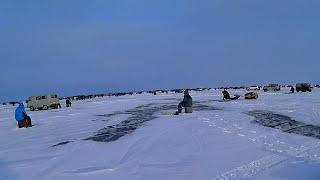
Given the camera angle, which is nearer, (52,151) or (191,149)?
(191,149)

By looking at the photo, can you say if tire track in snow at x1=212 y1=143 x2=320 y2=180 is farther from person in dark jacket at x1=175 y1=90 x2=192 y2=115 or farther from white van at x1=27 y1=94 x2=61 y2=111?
white van at x1=27 y1=94 x2=61 y2=111

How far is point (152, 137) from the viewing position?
15.4 meters

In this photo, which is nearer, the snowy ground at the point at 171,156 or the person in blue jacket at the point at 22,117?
the snowy ground at the point at 171,156

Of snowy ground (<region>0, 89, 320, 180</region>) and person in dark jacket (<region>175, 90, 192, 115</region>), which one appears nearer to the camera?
snowy ground (<region>0, 89, 320, 180</region>)

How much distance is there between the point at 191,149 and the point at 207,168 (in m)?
2.85

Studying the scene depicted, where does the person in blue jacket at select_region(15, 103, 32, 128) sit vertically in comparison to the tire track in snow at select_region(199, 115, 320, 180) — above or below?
above

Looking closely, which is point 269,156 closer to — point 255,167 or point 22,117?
point 255,167

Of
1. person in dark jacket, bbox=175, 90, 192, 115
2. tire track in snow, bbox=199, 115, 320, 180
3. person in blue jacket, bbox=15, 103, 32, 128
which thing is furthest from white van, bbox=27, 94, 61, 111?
tire track in snow, bbox=199, 115, 320, 180

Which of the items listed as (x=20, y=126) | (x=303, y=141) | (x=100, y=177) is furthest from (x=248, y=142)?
(x=20, y=126)

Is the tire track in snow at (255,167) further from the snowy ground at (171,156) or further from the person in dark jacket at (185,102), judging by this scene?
the person in dark jacket at (185,102)

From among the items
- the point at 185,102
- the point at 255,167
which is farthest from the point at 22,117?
→ the point at 255,167

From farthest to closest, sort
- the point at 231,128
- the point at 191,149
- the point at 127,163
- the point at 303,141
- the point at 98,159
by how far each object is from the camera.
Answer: the point at 231,128
the point at 303,141
the point at 191,149
the point at 98,159
the point at 127,163

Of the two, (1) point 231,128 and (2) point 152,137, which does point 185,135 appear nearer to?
(2) point 152,137

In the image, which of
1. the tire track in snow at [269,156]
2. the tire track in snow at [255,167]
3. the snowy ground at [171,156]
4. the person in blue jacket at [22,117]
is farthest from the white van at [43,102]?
the tire track in snow at [255,167]
